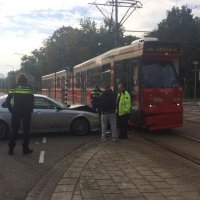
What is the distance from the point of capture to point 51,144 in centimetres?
1346

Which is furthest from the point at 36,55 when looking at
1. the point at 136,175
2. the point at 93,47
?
the point at 136,175

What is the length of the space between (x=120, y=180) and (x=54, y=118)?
7184 mm

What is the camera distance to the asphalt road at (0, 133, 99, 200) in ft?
26.5

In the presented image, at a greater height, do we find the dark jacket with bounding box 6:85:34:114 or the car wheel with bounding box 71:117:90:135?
the dark jacket with bounding box 6:85:34:114

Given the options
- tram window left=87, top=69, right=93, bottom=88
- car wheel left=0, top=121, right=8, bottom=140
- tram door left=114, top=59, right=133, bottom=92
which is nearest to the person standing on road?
tram door left=114, top=59, right=133, bottom=92

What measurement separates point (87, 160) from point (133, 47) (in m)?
6.93

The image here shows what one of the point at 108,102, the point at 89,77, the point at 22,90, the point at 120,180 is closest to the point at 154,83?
the point at 108,102

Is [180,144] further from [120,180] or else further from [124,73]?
[120,180]

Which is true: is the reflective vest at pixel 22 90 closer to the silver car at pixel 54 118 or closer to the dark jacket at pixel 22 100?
the dark jacket at pixel 22 100

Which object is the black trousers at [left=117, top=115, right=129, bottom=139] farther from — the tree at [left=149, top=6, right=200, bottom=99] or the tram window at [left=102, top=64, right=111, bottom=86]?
the tree at [left=149, top=6, right=200, bottom=99]

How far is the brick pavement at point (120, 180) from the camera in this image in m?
7.31

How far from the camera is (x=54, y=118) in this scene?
50.0ft

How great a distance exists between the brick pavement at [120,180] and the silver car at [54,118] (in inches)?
163

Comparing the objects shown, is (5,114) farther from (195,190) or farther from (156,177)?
(195,190)
